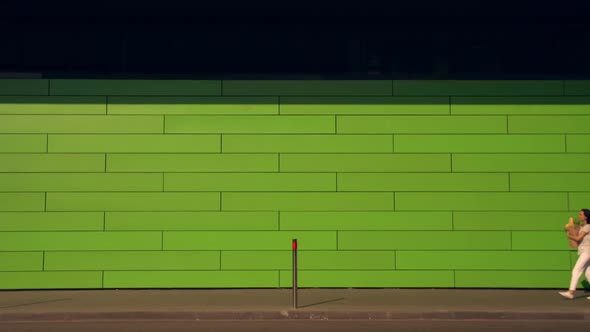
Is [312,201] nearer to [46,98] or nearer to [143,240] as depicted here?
[143,240]

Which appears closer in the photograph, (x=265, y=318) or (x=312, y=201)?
(x=265, y=318)

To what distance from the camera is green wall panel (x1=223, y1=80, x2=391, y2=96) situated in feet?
33.9

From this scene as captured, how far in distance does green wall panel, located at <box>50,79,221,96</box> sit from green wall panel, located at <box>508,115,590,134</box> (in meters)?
5.24

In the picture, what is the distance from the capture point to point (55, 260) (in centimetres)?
1002

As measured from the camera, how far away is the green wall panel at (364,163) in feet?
33.5

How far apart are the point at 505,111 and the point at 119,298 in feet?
23.7

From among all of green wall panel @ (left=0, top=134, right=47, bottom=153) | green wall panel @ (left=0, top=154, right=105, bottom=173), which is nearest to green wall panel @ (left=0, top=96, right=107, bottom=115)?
green wall panel @ (left=0, top=134, right=47, bottom=153)

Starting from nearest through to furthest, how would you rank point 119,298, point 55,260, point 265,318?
point 265,318
point 119,298
point 55,260

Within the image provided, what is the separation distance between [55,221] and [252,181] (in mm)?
3444

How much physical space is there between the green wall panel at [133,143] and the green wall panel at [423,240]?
9.32 ft

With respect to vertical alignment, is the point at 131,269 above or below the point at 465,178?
below

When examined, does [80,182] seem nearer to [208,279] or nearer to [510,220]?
[208,279]
